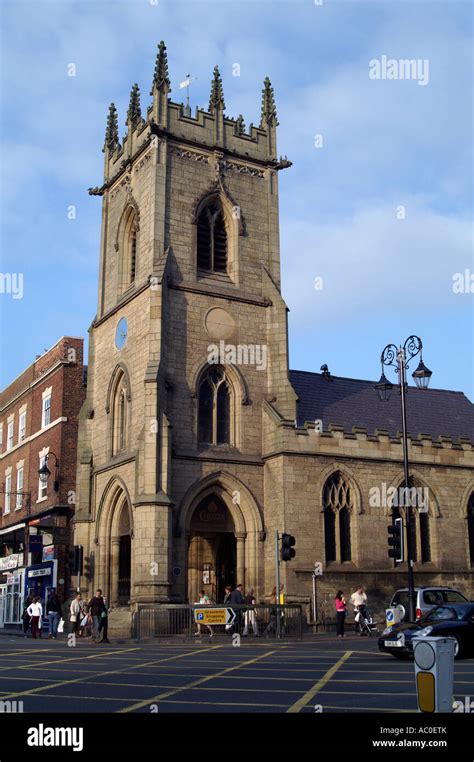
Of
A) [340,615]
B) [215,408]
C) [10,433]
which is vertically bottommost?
[340,615]

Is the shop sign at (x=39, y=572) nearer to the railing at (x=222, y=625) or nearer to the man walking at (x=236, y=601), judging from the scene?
the railing at (x=222, y=625)

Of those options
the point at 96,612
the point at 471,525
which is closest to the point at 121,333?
the point at 96,612

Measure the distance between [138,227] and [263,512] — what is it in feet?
39.2

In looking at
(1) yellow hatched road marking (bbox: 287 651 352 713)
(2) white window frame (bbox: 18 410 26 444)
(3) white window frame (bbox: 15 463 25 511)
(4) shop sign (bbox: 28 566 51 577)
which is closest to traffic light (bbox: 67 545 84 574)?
(4) shop sign (bbox: 28 566 51 577)

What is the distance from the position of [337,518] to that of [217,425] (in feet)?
17.9

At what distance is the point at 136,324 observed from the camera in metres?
31.5

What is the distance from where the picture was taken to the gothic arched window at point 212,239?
108ft

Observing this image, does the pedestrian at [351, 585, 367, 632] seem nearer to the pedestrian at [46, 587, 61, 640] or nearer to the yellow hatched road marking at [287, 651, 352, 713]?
the yellow hatched road marking at [287, 651, 352, 713]

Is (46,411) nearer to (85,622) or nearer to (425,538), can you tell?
(85,622)

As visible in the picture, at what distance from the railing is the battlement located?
17.4m

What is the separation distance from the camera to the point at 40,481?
38062 millimetres

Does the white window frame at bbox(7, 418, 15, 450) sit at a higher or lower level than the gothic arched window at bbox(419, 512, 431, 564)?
higher

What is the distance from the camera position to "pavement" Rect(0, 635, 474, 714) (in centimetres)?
1034

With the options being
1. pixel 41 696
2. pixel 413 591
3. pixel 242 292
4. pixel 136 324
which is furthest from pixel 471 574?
pixel 41 696
